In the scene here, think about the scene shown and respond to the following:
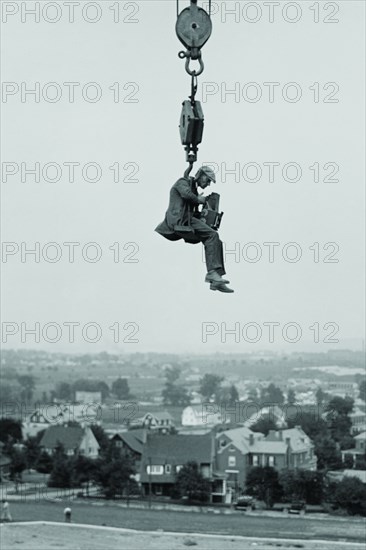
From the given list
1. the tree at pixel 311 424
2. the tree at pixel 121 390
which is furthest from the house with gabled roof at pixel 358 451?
the tree at pixel 121 390

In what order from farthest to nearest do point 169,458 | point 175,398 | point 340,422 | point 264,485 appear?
point 175,398 < point 340,422 < point 169,458 < point 264,485

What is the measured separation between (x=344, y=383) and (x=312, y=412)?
85048 millimetres

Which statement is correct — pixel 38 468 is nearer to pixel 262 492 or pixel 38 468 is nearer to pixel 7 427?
pixel 7 427

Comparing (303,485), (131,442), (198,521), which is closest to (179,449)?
(131,442)

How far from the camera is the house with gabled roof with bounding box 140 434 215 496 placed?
164 ft

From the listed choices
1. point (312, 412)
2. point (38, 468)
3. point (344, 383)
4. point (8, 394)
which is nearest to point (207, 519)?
point (38, 468)

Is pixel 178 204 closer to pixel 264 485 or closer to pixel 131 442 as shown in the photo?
pixel 264 485

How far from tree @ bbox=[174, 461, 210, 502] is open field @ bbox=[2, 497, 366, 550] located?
3.73 m

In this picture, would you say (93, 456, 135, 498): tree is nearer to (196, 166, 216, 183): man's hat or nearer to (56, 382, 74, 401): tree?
(196, 166, 216, 183): man's hat

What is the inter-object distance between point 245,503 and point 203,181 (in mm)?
39212

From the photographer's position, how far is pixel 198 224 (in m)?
7.52

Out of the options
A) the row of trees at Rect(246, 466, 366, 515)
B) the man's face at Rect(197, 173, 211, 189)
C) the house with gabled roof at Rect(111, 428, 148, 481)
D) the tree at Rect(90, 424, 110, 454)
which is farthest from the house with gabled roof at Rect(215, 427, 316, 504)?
the man's face at Rect(197, 173, 211, 189)

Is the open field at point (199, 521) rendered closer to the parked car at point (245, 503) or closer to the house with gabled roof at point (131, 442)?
the parked car at point (245, 503)

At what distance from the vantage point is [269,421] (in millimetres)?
69625
